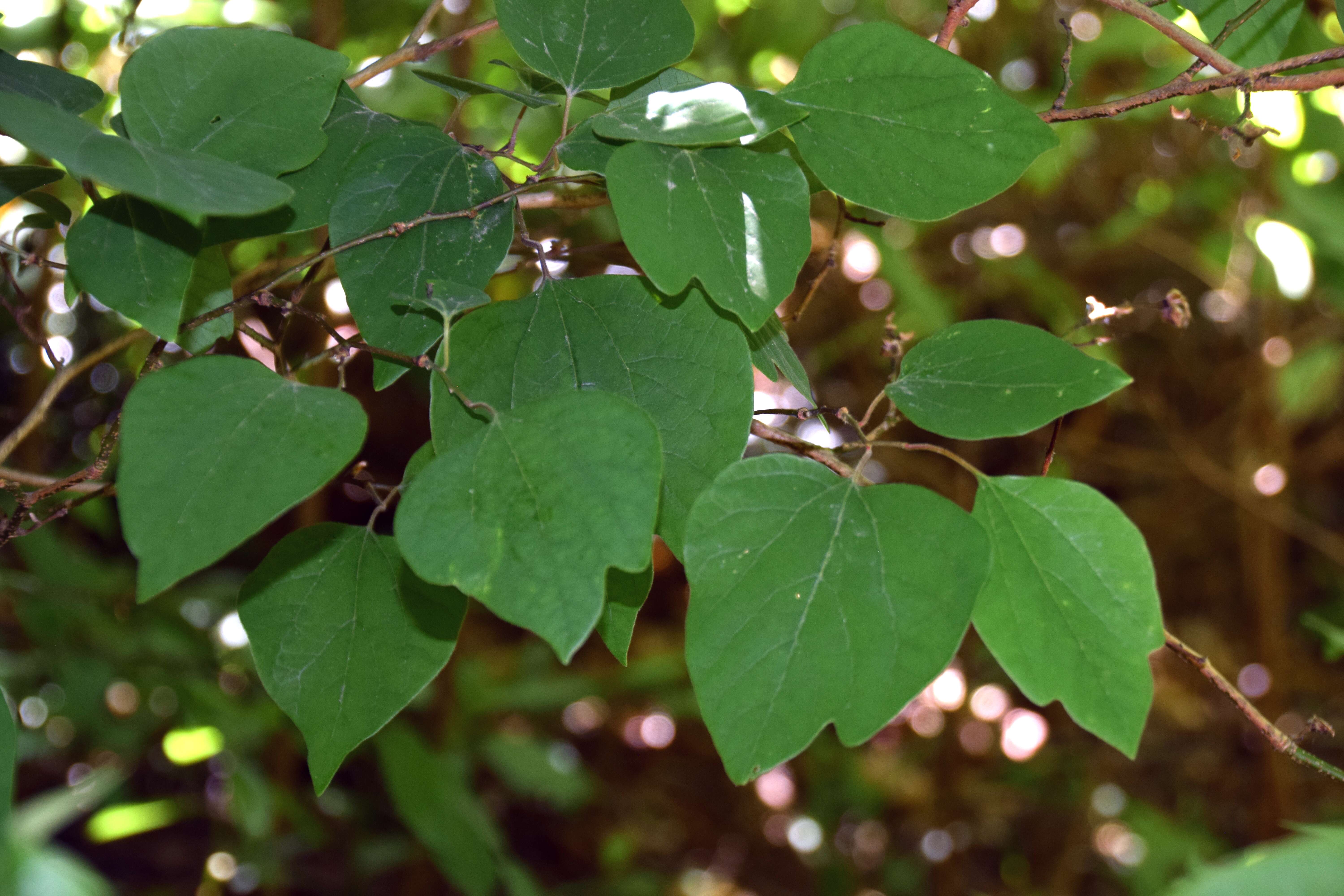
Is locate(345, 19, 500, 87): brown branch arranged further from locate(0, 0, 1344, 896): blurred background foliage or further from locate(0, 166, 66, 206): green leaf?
locate(0, 0, 1344, 896): blurred background foliage

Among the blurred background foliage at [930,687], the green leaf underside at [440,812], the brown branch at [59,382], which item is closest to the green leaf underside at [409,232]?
the brown branch at [59,382]

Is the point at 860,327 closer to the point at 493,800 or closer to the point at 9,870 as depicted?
the point at 493,800

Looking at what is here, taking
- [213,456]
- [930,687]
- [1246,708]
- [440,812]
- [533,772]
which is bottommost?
[533,772]

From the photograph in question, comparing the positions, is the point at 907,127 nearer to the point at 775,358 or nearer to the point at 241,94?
the point at 775,358

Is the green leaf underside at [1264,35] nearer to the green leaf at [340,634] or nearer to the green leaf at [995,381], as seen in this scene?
the green leaf at [995,381]

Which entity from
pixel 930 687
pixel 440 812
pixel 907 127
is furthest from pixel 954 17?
pixel 440 812
